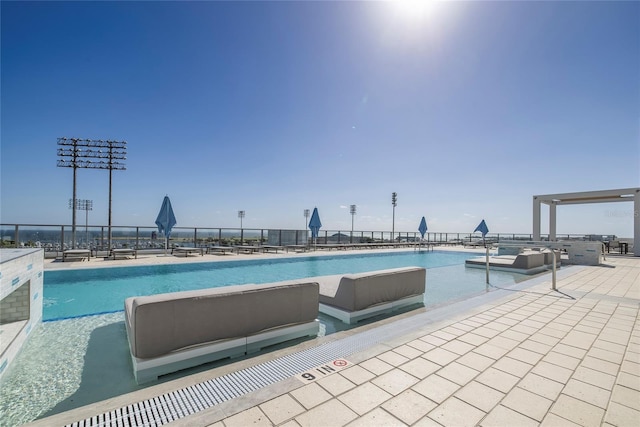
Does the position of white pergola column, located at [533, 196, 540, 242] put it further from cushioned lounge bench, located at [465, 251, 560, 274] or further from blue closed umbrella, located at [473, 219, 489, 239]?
cushioned lounge bench, located at [465, 251, 560, 274]

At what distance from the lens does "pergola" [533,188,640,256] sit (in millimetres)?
12477

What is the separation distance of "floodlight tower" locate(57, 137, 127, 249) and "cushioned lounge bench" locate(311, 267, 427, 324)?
1433 cm

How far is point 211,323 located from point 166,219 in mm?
9306

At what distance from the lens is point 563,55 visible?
7.09 meters

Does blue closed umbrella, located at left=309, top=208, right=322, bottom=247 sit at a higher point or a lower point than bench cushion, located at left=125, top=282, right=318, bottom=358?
higher

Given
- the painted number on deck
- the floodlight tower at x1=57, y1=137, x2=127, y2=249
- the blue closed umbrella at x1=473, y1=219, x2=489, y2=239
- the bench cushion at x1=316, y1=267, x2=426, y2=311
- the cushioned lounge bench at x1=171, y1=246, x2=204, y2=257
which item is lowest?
the cushioned lounge bench at x1=171, y1=246, x2=204, y2=257

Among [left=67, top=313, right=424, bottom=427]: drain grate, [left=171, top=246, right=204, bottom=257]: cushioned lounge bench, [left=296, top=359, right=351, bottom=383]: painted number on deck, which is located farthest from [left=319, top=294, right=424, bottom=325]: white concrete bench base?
[left=171, top=246, right=204, bottom=257]: cushioned lounge bench

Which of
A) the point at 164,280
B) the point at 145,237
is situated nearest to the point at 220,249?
the point at 145,237

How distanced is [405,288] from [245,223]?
31736mm

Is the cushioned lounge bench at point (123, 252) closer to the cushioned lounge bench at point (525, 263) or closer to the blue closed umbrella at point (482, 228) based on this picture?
the cushioned lounge bench at point (525, 263)

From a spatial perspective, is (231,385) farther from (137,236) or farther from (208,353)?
(137,236)

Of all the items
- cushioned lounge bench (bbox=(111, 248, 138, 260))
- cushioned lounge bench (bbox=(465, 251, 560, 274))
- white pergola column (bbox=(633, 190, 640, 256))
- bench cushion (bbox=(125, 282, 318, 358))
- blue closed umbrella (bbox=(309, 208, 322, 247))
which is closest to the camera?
bench cushion (bbox=(125, 282, 318, 358))

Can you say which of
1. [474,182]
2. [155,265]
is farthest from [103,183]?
[474,182]

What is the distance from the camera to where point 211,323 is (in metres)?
2.40
